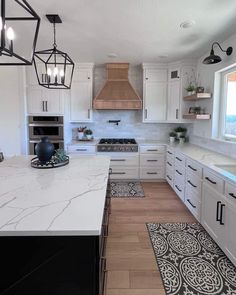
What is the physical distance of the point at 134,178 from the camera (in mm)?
4723

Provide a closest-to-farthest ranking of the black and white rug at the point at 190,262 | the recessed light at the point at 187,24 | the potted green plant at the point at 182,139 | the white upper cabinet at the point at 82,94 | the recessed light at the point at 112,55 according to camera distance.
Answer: the black and white rug at the point at 190,262 < the recessed light at the point at 187,24 < the recessed light at the point at 112,55 < the white upper cabinet at the point at 82,94 < the potted green plant at the point at 182,139

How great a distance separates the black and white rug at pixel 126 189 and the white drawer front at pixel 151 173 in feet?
0.69

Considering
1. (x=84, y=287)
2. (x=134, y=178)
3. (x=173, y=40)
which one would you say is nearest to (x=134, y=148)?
(x=134, y=178)

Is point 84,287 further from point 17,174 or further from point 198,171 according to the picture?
point 198,171

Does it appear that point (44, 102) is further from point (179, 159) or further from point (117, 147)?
point (179, 159)

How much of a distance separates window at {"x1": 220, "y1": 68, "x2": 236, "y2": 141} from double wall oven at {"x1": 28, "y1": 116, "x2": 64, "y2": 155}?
300 centimetres

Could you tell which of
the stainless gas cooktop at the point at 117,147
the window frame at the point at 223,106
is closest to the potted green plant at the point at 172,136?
the stainless gas cooktop at the point at 117,147

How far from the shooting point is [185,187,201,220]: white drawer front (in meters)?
2.91

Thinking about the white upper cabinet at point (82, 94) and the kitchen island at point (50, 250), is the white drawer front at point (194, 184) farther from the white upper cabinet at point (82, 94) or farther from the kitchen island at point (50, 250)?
the white upper cabinet at point (82, 94)

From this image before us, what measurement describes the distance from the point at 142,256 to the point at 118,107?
3.09m

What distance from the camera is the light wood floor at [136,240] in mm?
1897

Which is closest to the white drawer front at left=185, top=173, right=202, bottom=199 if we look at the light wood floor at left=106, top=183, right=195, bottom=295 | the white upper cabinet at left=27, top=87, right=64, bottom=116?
the light wood floor at left=106, top=183, right=195, bottom=295

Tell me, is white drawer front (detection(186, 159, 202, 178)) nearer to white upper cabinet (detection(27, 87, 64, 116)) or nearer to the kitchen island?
the kitchen island

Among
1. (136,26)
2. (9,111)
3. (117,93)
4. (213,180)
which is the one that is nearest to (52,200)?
(213,180)
